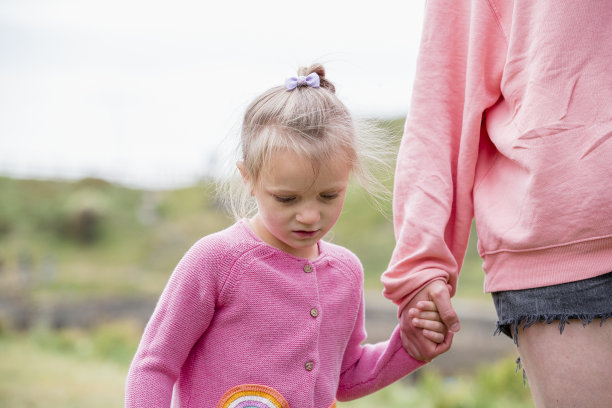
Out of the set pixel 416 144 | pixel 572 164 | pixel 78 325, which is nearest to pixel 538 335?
pixel 572 164

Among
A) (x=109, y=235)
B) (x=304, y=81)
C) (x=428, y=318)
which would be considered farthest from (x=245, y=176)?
(x=109, y=235)

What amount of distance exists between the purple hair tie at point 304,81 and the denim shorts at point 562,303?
0.75 m

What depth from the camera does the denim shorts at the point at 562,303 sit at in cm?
137

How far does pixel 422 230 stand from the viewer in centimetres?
170

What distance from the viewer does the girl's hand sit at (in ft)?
5.74

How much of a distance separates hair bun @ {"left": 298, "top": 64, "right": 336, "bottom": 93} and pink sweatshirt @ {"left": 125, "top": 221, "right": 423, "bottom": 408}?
1.51 ft

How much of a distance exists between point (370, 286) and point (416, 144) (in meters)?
12.2

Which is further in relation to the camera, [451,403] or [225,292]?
[451,403]

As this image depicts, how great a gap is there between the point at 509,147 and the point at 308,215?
49 cm

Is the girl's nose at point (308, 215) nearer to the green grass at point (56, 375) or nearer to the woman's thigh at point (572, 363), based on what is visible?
the woman's thigh at point (572, 363)

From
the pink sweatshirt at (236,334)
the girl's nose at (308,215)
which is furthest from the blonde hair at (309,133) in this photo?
the pink sweatshirt at (236,334)

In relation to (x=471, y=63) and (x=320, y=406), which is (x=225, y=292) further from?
(x=471, y=63)

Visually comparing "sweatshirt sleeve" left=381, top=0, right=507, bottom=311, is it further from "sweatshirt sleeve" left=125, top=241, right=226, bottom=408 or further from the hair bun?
"sweatshirt sleeve" left=125, top=241, right=226, bottom=408

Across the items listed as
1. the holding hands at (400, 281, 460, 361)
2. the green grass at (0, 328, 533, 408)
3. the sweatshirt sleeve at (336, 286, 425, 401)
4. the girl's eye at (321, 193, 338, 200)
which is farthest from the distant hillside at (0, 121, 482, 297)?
the girl's eye at (321, 193, 338, 200)
